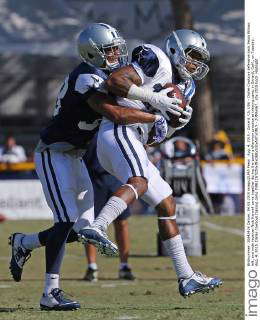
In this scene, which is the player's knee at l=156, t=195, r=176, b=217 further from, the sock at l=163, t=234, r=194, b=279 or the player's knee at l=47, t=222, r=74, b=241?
the player's knee at l=47, t=222, r=74, b=241

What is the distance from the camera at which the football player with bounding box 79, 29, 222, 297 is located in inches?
308

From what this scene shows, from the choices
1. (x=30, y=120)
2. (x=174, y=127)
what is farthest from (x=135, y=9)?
(x=174, y=127)

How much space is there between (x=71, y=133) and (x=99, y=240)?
1088 mm

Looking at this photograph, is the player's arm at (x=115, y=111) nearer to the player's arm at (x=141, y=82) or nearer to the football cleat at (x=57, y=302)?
the player's arm at (x=141, y=82)

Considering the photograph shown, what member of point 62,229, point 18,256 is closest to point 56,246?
point 62,229

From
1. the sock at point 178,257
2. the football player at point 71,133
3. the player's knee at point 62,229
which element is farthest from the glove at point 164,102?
the player's knee at point 62,229

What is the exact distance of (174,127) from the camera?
326 inches

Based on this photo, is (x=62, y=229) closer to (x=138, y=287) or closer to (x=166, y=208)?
(x=166, y=208)

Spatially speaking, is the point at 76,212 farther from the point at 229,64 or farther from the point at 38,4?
the point at 229,64

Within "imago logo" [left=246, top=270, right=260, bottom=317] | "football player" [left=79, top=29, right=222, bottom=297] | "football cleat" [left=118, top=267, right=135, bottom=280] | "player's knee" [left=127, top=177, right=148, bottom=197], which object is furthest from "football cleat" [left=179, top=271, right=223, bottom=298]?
"football cleat" [left=118, top=267, right=135, bottom=280]

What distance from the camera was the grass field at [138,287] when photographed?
7797 millimetres

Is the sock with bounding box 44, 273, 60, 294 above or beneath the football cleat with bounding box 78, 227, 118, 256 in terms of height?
beneath

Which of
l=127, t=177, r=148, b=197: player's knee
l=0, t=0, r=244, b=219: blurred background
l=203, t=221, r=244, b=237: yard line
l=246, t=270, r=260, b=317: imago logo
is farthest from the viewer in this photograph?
l=0, t=0, r=244, b=219: blurred background

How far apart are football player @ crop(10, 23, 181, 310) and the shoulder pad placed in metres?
0.16
